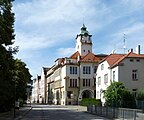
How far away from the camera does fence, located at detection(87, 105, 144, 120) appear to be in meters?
29.6

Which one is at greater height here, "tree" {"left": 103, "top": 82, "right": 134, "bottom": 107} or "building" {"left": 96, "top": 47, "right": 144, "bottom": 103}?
"building" {"left": 96, "top": 47, "right": 144, "bottom": 103}

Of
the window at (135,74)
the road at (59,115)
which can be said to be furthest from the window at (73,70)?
the road at (59,115)

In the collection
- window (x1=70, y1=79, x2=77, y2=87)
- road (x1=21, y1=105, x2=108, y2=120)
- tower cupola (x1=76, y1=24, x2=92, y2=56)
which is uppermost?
tower cupola (x1=76, y1=24, x2=92, y2=56)

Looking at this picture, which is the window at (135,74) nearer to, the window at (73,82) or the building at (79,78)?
the building at (79,78)

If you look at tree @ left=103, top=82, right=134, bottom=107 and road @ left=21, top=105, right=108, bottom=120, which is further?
tree @ left=103, top=82, right=134, bottom=107

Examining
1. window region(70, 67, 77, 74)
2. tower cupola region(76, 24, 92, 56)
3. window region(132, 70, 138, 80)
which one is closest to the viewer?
window region(132, 70, 138, 80)

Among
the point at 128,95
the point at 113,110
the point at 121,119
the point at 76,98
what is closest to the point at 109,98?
the point at 128,95

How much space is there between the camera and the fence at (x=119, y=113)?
29638 mm

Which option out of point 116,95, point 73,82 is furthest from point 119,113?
point 73,82

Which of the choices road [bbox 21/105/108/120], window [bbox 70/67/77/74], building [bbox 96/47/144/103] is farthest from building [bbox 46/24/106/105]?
road [bbox 21/105/108/120]

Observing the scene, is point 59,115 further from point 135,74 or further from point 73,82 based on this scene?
point 73,82

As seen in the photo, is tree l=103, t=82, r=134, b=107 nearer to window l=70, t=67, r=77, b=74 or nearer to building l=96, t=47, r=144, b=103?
building l=96, t=47, r=144, b=103

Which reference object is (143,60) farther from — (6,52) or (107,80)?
(6,52)

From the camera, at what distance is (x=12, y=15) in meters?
33.4
